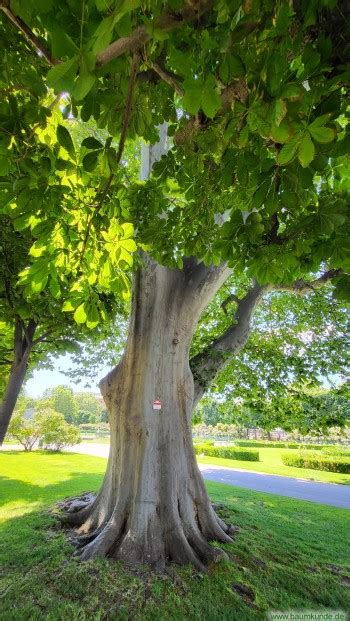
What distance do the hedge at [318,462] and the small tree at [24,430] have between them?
16420 millimetres

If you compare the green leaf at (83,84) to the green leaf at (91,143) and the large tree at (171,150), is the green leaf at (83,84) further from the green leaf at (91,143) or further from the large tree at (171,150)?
the green leaf at (91,143)

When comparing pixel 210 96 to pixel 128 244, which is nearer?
pixel 210 96

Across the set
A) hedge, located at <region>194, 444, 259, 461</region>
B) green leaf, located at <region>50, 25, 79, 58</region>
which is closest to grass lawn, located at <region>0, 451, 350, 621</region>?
green leaf, located at <region>50, 25, 79, 58</region>

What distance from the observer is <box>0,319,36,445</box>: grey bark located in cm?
416

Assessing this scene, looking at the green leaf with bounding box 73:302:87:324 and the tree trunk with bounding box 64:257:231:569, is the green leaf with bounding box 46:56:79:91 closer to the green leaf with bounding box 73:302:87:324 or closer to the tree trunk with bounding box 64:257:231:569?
the green leaf with bounding box 73:302:87:324

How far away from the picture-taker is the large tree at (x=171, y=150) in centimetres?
100

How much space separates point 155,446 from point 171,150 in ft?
12.0

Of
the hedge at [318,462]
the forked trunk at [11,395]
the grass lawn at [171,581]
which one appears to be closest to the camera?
the grass lawn at [171,581]

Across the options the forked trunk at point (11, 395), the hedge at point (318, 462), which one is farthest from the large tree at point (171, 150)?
the hedge at point (318, 462)

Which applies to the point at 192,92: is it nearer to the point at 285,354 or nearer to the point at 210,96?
the point at 210,96

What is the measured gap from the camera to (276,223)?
7.72 feet

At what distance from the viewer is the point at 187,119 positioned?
2152 millimetres

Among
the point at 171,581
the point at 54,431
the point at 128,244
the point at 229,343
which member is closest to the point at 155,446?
the point at 171,581

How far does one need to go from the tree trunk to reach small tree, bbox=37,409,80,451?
16.8 m
